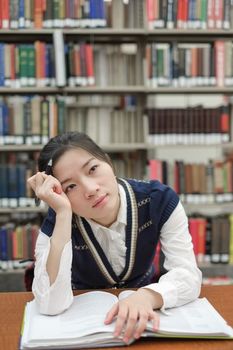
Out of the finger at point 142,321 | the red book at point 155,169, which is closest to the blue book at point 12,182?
the red book at point 155,169

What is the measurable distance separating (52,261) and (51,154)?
11.0 inches

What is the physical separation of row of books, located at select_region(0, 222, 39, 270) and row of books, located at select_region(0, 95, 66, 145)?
603 millimetres

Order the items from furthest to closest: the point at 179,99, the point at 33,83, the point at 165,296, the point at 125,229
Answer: the point at 179,99 < the point at 33,83 < the point at 125,229 < the point at 165,296

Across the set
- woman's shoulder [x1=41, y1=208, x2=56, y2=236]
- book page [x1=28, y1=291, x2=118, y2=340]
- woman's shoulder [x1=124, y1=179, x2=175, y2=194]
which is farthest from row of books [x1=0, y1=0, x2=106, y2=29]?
book page [x1=28, y1=291, x2=118, y2=340]

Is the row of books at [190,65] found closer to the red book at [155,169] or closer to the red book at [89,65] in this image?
the red book at [89,65]

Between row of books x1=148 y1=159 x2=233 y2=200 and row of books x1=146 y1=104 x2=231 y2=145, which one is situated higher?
row of books x1=146 y1=104 x2=231 y2=145

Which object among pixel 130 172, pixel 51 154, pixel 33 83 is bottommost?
pixel 130 172

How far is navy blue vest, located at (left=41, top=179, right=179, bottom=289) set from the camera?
50.3 inches

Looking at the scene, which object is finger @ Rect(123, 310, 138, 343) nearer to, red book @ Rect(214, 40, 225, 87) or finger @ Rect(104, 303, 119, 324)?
finger @ Rect(104, 303, 119, 324)

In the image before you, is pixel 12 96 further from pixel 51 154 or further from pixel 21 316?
pixel 21 316

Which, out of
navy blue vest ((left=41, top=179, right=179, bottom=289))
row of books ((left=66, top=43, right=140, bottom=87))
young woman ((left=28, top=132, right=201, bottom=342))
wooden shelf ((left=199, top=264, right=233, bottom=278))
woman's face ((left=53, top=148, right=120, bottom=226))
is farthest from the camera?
wooden shelf ((left=199, top=264, right=233, bottom=278))

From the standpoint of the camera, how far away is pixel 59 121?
3066mm

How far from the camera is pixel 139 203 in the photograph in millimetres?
1309

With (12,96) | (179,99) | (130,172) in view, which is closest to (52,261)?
(130,172)
